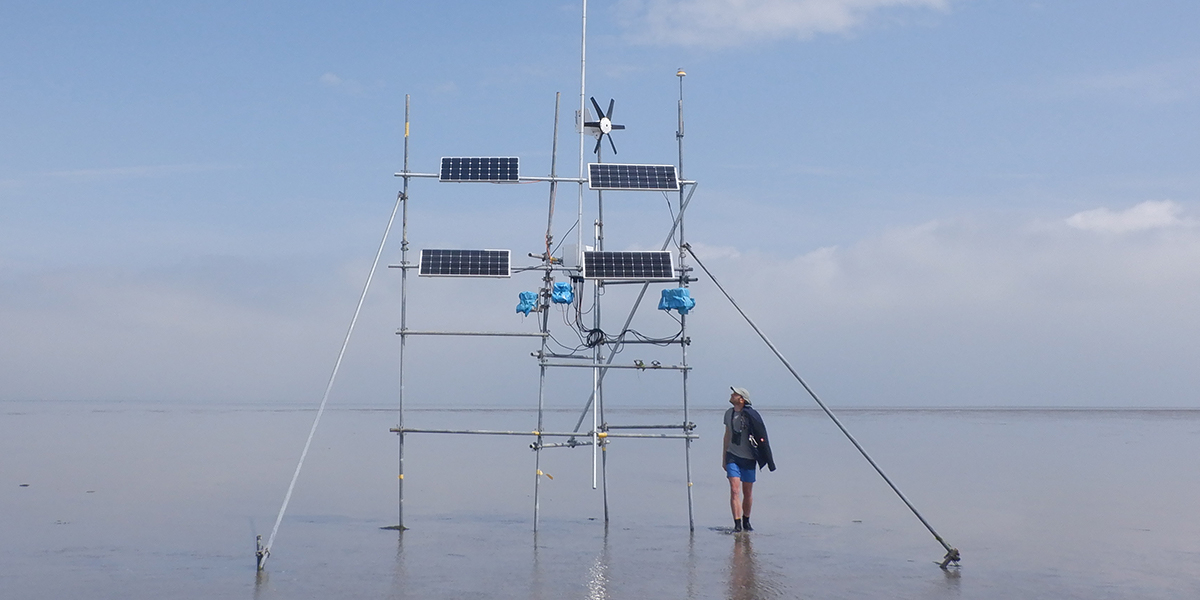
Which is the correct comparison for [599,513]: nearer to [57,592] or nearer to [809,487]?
[809,487]

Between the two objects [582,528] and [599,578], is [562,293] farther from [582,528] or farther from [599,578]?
[599,578]

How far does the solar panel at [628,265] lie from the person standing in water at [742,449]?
6.62ft

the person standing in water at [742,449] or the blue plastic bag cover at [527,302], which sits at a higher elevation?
the blue plastic bag cover at [527,302]

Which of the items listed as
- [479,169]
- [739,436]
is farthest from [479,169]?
[739,436]

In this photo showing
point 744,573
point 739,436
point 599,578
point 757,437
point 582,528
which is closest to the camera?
point 599,578

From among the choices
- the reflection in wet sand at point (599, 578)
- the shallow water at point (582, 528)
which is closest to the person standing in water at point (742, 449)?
the shallow water at point (582, 528)

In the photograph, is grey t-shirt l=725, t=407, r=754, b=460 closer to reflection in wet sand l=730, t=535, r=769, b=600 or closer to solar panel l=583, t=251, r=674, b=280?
reflection in wet sand l=730, t=535, r=769, b=600

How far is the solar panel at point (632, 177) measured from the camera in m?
14.9

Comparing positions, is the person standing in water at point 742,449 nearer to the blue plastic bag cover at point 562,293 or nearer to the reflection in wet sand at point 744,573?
the reflection in wet sand at point 744,573

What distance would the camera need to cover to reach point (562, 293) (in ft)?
48.3

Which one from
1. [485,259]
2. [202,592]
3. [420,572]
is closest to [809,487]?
[485,259]

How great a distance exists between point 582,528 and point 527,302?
334 centimetres

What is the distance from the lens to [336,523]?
49.8 feet

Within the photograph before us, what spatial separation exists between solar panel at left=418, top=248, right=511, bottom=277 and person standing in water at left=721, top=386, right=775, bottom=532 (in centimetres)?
377
